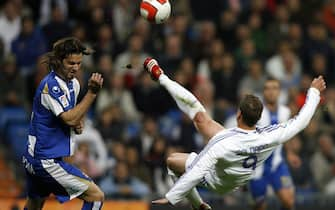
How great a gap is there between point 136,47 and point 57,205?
3283 millimetres

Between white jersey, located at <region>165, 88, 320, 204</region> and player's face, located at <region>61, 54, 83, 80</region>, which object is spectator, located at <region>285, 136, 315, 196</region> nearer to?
white jersey, located at <region>165, 88, 320, 204</region>

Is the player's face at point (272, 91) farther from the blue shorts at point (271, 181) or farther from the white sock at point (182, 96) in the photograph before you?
the white sock at point (182, 96)

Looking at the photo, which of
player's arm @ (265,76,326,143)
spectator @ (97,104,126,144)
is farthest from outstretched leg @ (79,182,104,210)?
spectator @ (97,104,126,144)

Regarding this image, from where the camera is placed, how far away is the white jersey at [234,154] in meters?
10.2

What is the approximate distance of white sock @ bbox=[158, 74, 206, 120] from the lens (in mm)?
10828

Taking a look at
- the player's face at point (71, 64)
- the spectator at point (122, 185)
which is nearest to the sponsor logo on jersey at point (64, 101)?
the player's face at point (71, 64)

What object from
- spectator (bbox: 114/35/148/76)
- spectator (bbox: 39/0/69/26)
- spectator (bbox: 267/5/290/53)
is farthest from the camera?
spectator (bbox: 267/5/290/53)

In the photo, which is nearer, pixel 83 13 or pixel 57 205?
pixel 57 205

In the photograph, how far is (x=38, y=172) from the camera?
10391 millimetres

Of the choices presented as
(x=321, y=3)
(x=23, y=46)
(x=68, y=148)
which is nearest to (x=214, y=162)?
(x=68, y=148)

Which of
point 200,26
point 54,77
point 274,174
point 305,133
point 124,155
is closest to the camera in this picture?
point 54,77

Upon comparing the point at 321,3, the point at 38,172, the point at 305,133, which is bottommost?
the point at 38,172

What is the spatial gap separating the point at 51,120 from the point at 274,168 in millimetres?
4088

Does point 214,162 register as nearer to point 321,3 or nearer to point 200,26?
point 200,26
